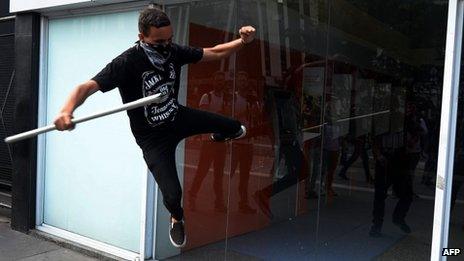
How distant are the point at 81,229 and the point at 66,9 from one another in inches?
99.0

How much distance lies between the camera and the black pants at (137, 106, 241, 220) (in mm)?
3545

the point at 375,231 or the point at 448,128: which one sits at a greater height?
the point at 448,128

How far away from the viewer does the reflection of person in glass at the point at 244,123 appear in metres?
5.78

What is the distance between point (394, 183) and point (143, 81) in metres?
2.44

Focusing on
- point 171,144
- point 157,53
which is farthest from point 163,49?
point 171,144

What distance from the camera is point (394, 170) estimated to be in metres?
4.75

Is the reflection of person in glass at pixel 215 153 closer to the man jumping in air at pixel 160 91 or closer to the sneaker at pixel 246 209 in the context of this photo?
the sneaker at pixel 246 209

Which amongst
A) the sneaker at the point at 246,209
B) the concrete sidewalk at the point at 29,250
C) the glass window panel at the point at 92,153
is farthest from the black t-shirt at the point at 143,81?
the concrete sidewalk at the point at 29,250

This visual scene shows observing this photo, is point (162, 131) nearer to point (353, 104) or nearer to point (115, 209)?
point (353, 104)

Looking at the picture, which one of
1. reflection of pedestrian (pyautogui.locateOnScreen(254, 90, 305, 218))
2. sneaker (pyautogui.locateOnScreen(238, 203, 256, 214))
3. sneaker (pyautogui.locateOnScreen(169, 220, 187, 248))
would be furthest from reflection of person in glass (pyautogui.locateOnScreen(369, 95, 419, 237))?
sneaker (pyautogui.locateOnScreen(169, 220, 187, 248))

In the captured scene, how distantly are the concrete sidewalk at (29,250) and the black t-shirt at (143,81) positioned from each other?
3049mm

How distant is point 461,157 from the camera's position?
4102mm

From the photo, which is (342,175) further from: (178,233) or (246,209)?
(178,233)

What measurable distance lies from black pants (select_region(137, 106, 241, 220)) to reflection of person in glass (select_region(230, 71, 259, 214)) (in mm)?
2093
